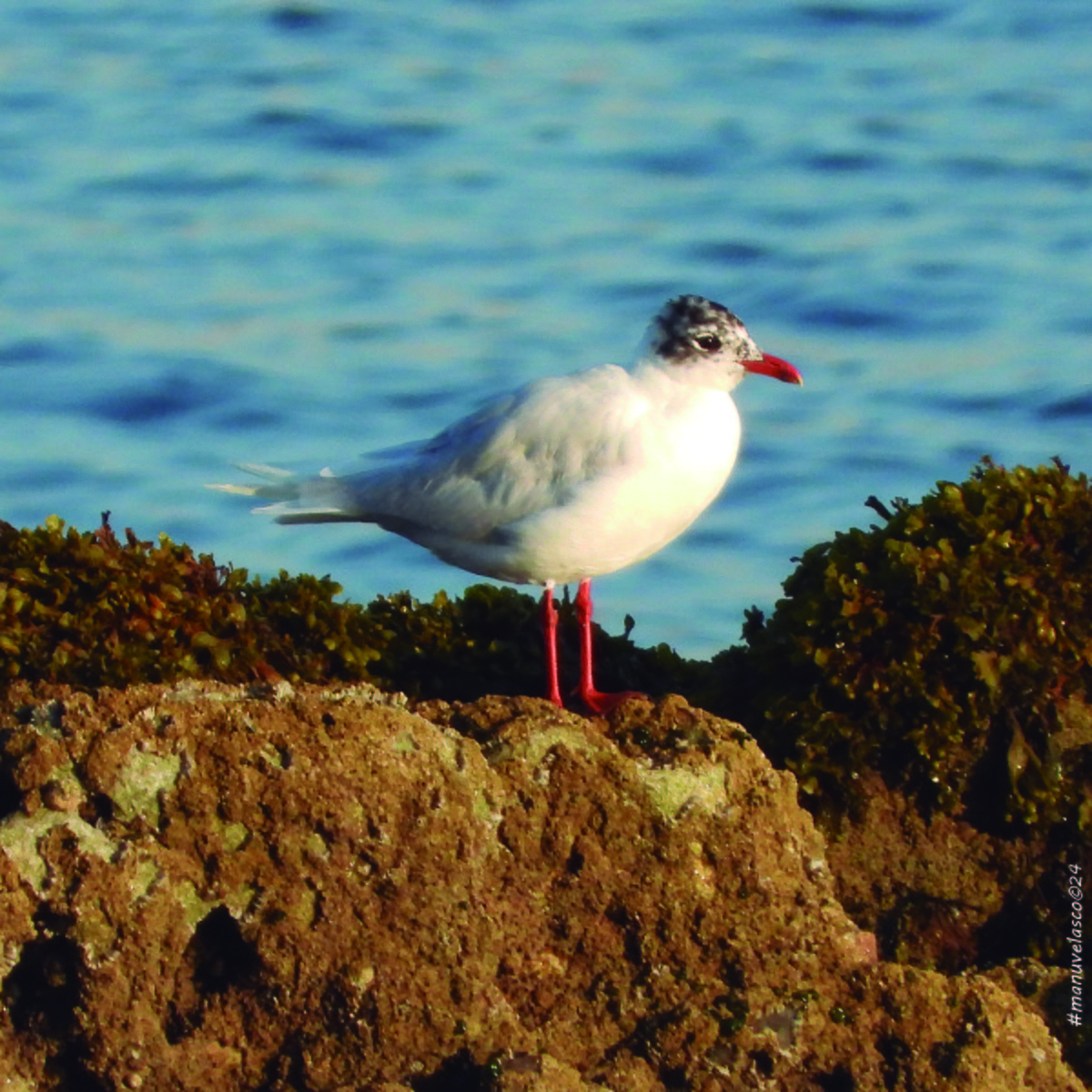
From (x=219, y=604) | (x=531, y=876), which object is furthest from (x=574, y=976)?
(x=219, y=604)

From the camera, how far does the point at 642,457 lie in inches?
262

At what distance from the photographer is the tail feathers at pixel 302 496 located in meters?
7.41

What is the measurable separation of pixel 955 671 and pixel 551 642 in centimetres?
135

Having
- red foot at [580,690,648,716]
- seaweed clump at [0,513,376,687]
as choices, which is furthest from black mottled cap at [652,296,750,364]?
seaweed clump at [0,513,376,687]

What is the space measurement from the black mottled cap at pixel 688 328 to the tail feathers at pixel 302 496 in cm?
132

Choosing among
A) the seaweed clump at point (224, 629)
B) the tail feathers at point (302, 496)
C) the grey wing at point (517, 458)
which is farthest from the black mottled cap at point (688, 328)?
the tail feathers at point (302, 496)

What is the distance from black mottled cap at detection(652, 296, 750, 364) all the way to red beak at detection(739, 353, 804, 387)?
3.7 inches

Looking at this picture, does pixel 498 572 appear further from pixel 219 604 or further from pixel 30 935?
pixel 30 935

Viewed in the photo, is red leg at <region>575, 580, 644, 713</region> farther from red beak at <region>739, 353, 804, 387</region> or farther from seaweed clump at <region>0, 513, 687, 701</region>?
red beak at <region>739, 353, 804, 387</region>

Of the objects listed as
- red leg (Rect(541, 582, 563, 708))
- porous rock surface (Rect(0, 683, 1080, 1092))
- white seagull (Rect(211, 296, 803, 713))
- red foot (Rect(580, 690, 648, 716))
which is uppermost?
white seagull (Rect(211, 296, 803, 713))

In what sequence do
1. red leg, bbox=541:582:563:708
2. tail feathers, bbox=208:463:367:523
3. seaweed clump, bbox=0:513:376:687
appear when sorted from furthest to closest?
tail feathers, bbox=208:463:367:523 → red leg, bbox=541:582:563:708 → seaweed clump, bbox=0:513:376:687

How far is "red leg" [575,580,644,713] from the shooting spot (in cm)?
637

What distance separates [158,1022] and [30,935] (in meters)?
0.37

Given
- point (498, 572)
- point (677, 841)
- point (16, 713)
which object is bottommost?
point (677, 841)
